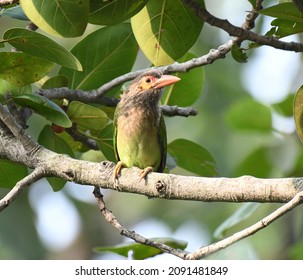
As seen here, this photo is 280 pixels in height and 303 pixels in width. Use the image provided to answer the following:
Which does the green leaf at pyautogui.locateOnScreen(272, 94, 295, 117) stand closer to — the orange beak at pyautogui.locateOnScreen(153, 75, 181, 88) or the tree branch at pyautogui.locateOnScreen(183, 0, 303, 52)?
the orange beak at pyautogui.locateOnScreen(153, 75, 181, 88)

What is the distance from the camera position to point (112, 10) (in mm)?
2529

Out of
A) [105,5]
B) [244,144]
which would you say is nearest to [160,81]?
[105,5]

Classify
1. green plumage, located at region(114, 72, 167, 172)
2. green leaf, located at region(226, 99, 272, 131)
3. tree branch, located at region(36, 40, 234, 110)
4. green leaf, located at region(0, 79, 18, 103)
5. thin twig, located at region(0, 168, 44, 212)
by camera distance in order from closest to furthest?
thin twig, located at region(0, 168, 44, 212), green leaf, located at region(0, 79, 18, 103), tree branch, located at region(36, 40, 234, 110), green plumage, located at region(114, 72, 167, 172), green leaf, located at region(226, 99, 272, 131)

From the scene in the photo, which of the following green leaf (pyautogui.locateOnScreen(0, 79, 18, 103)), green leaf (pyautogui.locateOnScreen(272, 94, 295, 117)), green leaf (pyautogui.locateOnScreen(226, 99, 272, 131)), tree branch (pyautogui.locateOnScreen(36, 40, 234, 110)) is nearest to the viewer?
green leaf (pyautogui.locateOnScreen(0, 79, 18, 103))

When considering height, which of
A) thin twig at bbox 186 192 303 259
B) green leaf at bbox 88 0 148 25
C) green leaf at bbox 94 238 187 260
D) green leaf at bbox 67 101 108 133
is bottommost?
thin twig at bbox 186 192 303 259

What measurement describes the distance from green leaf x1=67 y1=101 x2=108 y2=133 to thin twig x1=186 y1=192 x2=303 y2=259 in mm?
1052

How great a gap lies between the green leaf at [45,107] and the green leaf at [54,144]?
47 cm

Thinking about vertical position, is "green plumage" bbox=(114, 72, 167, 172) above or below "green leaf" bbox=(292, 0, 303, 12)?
above

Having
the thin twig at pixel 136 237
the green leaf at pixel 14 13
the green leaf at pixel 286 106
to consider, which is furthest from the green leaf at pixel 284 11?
the green leaf at pixel 286 106

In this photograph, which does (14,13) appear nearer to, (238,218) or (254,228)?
(254,228)

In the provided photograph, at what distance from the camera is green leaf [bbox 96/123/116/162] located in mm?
3376

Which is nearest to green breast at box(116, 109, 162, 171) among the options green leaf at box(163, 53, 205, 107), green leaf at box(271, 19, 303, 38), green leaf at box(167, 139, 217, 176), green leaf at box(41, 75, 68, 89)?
green leaf at box(167, 139, 217, 176)

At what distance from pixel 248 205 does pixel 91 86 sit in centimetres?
98

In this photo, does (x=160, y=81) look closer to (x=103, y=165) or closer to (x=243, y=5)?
(x=103, y=165)
